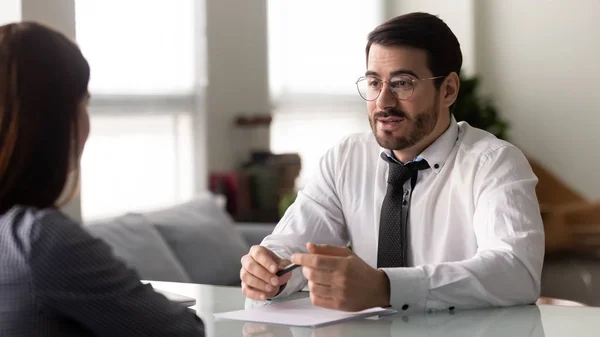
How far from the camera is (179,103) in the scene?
5.30 meters

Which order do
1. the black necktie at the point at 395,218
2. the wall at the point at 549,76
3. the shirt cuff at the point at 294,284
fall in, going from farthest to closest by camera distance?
1. the wall at the point at 549,76
2. the black necktie at the point at 395,218
3. the shirt cuff at the point at 294,284

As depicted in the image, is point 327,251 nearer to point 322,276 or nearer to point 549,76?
point 322,276

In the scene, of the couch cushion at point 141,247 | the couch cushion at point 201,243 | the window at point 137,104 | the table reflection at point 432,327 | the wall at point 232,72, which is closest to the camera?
the table reflection at point 432,327

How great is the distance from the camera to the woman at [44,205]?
1185 mm

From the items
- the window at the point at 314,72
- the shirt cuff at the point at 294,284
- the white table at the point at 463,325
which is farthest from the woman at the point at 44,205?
the window at the point at 314,72

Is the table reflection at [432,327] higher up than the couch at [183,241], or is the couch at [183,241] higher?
the table reflection at [432,327]

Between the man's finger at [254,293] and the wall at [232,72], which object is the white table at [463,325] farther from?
the wall at [232,72]

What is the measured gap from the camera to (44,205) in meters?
1.23

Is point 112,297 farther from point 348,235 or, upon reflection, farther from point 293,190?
point 293,190

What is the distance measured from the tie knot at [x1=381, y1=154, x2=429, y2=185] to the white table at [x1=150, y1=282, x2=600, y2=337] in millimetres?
521

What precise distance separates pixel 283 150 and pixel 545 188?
2408 millimetres

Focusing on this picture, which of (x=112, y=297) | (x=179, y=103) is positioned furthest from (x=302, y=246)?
(x=179, y=103)

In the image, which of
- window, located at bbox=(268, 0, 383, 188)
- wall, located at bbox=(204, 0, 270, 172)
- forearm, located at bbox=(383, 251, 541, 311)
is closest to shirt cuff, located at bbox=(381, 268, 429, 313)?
forearm, located at bbox=(383, 251, 541, 311)

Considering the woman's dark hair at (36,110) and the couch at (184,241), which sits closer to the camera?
the woman's dark hair at (36,110)
